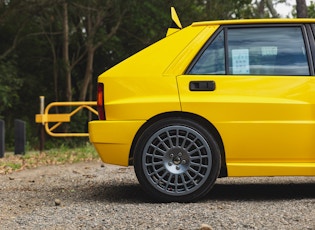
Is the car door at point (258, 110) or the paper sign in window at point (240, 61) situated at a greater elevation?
the paper sign in window at point (240, 61)

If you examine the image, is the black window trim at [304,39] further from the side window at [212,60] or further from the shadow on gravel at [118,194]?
the shadow on gravel at [118,194]

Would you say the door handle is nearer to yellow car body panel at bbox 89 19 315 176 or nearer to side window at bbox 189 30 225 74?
yellow car body panel at bbox 89 19 315 176

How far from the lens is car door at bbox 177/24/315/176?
253 inches

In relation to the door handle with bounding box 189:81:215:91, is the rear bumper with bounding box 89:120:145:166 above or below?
below

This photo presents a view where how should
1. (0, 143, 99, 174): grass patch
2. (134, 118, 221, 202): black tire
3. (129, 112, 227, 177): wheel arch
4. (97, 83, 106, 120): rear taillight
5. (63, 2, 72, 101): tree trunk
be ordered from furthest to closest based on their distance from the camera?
1. (63, 2, 72, 101): tree trunk
2. (0, 143, 99, 174): grass patch
3. (97, 83, 106, 120): rear taillight
4. (129, 112, 227, 177): wheel arch
5. (134, 118, 221, 202): black tire

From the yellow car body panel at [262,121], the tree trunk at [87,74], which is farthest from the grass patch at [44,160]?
the tree trunk at [87,74]

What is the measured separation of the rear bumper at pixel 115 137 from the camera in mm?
6531

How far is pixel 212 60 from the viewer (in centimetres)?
665

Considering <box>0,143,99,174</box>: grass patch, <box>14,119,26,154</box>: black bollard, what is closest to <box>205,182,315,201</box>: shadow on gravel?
<box>0,143,99,174</box>: grass patch

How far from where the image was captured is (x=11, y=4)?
77.8ft

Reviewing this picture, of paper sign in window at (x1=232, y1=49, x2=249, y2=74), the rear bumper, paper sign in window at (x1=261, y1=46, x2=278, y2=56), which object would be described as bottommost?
the rear bumper

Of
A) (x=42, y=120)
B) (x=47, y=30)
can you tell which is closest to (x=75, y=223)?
(x=42, y=120)

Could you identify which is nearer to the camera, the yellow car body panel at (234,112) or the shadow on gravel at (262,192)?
the yellow car body panel at (234,112)

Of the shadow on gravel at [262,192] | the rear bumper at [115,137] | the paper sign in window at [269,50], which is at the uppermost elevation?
the paper sign in window at [269,50]
